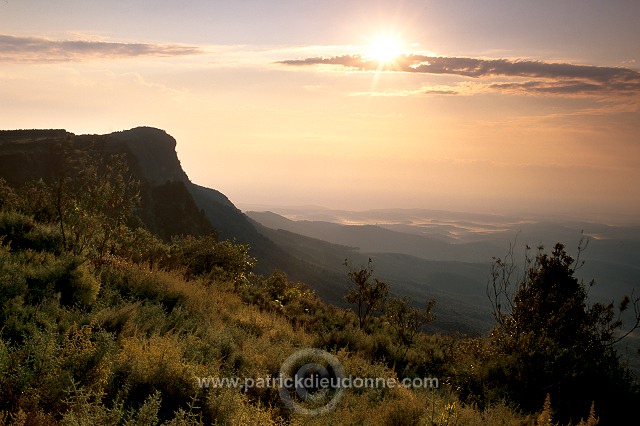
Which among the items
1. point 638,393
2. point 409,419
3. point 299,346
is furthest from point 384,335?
point 409,419

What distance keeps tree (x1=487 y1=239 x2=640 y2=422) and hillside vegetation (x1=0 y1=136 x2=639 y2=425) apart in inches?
1.7

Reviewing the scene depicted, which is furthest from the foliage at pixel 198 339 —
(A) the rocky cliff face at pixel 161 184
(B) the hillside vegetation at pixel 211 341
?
(A) the rocky cliff face at pixel 161 184

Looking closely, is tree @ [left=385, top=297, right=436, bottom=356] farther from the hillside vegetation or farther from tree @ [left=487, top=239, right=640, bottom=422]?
tree @ [left=487, top=239, right=640, bottom=422]

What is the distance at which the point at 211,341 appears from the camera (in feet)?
25.7

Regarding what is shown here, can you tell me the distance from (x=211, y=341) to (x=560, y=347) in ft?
31.1

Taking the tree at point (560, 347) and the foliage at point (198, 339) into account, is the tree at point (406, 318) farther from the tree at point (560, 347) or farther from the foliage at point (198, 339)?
the tree at point (560, 347)

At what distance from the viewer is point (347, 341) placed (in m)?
11.9

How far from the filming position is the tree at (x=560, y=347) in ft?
31.4

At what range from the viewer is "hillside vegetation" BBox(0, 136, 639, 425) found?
5.20 m

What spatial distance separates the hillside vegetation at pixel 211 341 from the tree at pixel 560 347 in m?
0.04

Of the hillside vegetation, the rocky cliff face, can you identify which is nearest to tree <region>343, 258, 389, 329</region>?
the hillside vegetation

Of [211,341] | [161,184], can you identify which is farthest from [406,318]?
[161,184]

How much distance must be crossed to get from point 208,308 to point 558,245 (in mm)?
12860

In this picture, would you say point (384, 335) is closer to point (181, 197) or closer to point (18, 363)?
point (18, 363)
